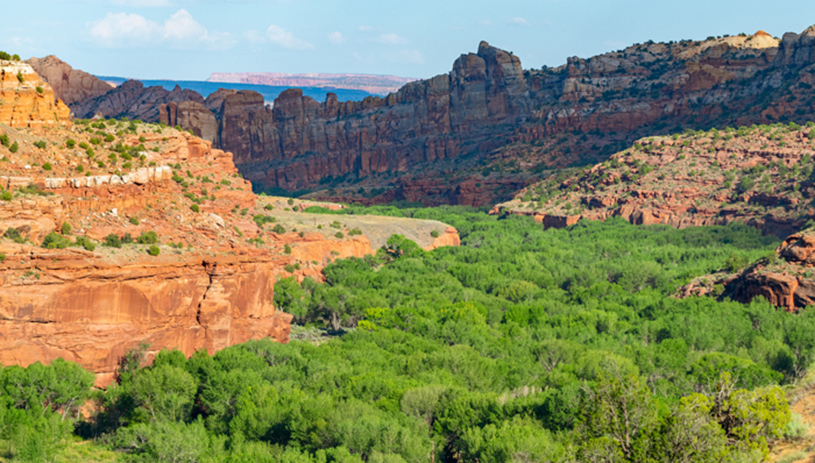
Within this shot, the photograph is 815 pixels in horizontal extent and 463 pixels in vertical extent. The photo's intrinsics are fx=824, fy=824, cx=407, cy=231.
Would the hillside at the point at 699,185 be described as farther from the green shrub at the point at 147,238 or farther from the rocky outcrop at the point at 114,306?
the green shrub at the point at 147,238

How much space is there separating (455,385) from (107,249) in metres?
26.4

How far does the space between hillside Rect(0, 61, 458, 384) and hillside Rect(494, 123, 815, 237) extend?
7559 cm

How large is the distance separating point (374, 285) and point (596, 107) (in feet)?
376

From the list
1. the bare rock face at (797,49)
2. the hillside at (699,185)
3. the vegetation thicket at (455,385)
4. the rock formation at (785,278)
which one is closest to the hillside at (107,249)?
the vegetation thicket at (455,385)

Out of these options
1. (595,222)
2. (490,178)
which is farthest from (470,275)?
(490,178)

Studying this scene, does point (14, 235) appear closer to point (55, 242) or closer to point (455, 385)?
point (55, 242)

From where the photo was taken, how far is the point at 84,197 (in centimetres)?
6556

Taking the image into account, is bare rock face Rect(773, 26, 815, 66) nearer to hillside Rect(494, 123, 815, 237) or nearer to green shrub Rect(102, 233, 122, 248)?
hillside Rect(494, 123, 815, 237)

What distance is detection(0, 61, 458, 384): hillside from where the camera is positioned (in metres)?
52.8

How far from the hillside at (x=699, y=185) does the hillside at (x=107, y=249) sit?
248ft

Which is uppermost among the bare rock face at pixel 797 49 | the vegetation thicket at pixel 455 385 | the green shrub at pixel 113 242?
the bare rock face at pixel 797 49

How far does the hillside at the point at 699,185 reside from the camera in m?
126

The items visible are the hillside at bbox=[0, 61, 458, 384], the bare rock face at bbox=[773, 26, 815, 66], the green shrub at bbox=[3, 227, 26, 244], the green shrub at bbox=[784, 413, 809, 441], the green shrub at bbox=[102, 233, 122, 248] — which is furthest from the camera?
the bare rock face at bbox=[773, 26, 815, 66]

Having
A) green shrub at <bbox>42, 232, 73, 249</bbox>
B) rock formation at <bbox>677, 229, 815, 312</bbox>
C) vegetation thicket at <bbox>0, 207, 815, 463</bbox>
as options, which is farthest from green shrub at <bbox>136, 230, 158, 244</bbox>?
rock formation at <bbox>677, 229, 815, 312</bbox>
